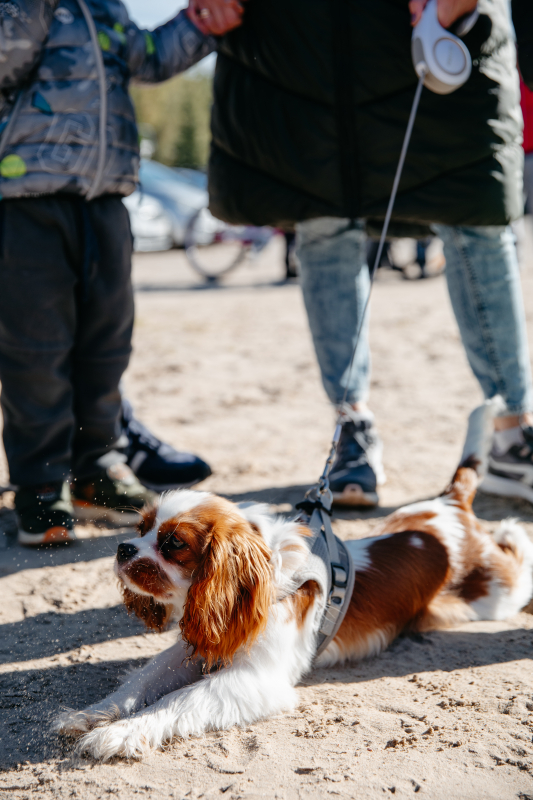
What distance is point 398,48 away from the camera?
267 cm

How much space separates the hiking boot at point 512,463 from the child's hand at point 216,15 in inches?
76.5

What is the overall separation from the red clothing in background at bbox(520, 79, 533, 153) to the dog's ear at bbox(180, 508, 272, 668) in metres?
Result: 2.55

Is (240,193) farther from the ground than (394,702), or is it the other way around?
(240,193)

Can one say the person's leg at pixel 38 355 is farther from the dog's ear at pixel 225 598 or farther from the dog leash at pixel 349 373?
the dog's ear at pixel 225 598

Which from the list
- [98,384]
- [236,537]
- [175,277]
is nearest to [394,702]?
[236,537]

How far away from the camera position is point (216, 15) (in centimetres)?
280

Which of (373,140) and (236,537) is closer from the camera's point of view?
(236,537)

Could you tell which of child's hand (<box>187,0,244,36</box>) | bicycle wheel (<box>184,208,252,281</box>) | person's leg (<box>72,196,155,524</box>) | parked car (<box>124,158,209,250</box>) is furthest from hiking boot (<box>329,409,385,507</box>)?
parked car (<box>124,158,209,250</box>)

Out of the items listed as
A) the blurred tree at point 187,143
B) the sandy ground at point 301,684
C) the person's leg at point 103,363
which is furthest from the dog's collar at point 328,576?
the blurred tree at point 187,143

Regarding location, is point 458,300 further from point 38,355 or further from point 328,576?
point 38,355

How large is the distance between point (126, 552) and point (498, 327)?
72.2 inches

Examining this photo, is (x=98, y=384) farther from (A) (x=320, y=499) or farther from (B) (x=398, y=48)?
(B) (x=398, y=48)

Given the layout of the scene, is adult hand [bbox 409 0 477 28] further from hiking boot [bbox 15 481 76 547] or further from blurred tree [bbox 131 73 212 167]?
blurred tree [bbox 131 73 212 167]

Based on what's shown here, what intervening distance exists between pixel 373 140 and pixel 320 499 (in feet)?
4.47
